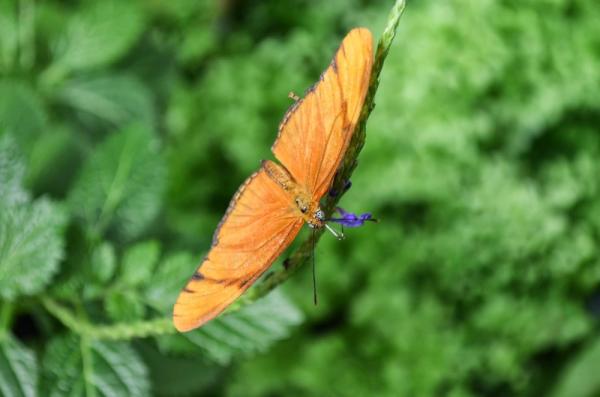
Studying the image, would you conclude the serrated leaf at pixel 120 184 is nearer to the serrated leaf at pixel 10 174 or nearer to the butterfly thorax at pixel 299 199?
the serrated leaf at pixel 10 174

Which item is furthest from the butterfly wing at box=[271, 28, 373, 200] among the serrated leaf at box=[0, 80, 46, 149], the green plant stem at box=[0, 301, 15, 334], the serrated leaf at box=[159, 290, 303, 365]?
the serrated leaf at box=[0, 80, 46, 149]

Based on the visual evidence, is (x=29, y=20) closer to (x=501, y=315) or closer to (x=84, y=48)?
(x=84, y=48)

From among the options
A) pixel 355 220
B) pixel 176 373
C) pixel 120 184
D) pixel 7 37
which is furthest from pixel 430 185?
pixel 355 220

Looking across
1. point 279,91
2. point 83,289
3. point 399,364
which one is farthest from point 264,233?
point 279,91

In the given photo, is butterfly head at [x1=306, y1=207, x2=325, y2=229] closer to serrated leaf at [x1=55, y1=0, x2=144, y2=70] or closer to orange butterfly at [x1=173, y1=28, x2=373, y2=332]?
orange butterfly at [x1=173, y1=28, x2=373, y2=332]

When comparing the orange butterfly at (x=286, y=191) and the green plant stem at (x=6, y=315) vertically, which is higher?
the green plant stem at (x=6, y=315)

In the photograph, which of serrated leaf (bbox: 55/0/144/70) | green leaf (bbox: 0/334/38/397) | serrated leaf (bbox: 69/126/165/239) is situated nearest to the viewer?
green leaf (bbox: 0/334/38/397)

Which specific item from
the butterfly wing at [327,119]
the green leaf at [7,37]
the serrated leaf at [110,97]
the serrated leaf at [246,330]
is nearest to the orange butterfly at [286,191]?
the butterfly wing at [327,119]
